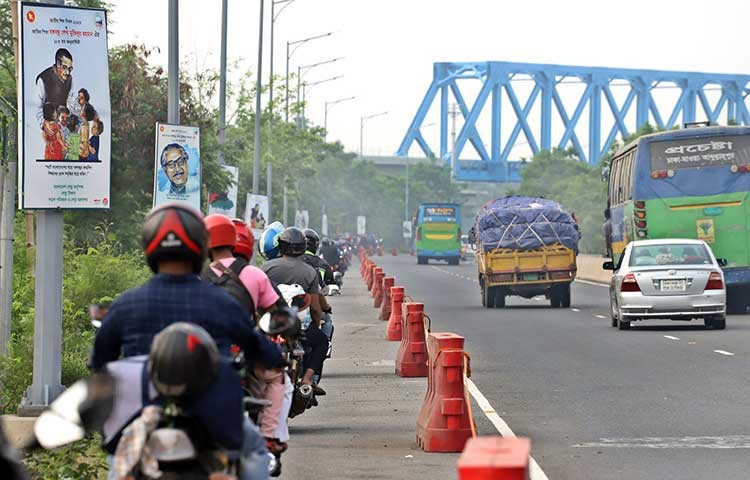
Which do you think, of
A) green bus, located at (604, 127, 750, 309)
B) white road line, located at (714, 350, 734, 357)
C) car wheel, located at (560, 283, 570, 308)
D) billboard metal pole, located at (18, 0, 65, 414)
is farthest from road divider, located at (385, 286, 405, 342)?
billboard metal pole, located at (18, 0, 65, 414)

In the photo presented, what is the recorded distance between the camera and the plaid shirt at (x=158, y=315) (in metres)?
6.62

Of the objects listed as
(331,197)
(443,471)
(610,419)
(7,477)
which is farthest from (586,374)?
(331,197)

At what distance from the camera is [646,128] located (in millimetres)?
109750

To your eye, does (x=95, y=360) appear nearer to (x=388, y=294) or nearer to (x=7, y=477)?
(x=7, y=477)

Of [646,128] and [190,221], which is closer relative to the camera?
[190,221]

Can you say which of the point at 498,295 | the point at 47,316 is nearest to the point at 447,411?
the point at 47,316

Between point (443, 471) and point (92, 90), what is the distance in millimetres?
4176

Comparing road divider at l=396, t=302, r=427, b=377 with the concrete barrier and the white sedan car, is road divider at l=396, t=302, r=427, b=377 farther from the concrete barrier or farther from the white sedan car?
the concrete barrier

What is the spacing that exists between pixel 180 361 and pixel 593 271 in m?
56.6

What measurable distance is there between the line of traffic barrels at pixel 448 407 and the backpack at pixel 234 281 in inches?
83.0

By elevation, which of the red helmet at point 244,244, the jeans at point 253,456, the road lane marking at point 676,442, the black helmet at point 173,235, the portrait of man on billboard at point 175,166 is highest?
the portrait of man on billboard at point 175,166

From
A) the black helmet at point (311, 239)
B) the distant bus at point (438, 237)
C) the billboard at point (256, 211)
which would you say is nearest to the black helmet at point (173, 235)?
the black helmet at point (311, 239)

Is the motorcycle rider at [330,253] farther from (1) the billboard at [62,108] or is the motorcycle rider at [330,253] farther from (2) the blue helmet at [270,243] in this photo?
(1) the billboard at [62,108]

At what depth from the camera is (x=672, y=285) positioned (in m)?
28.3
